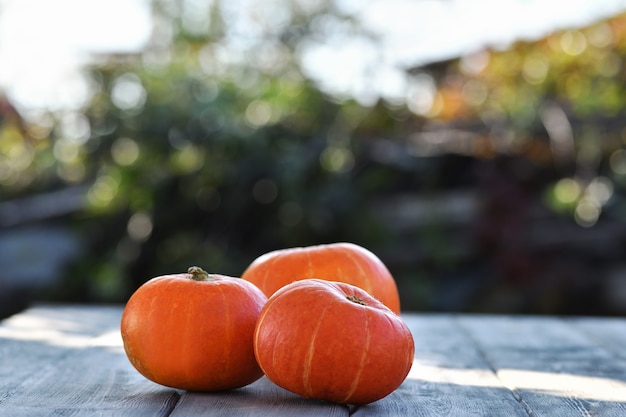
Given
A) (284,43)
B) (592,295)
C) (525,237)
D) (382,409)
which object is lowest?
(592,295)

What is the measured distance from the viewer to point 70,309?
226 cm

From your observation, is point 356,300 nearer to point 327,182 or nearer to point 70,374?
point 70,374

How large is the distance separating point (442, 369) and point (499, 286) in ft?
8.33

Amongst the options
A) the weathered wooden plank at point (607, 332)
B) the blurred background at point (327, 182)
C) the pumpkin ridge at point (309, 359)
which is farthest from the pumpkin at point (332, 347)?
the blurred background at point (327, 182)

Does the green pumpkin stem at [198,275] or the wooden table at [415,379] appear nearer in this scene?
the wooden table at [415,379]

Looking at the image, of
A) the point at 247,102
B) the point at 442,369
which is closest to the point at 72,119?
the point at 247,102

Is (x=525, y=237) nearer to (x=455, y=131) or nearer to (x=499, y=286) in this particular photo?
(x=499, y=286)

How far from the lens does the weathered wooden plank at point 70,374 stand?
1114mm

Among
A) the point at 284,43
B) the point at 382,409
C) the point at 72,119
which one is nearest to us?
the point at 382,409

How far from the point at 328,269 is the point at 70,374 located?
0.48 meters

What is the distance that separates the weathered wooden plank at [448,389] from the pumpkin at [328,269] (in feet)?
0.56

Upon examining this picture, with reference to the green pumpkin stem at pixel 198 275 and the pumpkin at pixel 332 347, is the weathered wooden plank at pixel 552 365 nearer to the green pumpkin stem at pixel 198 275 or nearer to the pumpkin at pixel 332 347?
the pumpkin at pixel 332 347

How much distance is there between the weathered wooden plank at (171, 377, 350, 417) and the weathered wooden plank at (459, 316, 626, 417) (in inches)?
11.8

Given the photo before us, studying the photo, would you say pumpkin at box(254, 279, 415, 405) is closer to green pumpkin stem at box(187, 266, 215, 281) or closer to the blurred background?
green pumpkin stem at box(187, 266, 215, 281)
